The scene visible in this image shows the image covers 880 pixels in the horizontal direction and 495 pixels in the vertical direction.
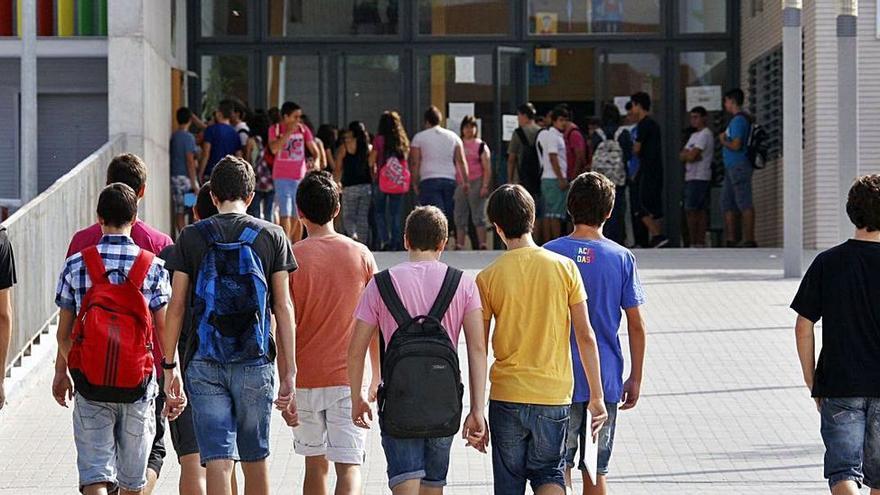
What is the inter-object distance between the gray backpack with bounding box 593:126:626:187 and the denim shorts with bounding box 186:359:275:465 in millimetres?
14480

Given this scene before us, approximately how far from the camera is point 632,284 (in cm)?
754

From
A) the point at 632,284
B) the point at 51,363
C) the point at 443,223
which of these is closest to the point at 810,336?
the point at 632,284

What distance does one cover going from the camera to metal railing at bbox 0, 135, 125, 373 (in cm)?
1284

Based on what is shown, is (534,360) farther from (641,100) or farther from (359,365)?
(641,100)

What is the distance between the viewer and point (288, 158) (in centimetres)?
1933

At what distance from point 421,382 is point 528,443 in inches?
20.7

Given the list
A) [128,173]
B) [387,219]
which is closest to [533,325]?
[128,173]

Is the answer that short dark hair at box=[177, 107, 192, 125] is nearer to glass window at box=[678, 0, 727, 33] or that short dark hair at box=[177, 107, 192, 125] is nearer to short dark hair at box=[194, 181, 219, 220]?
glass window at box=[678, 0, 727, 33]

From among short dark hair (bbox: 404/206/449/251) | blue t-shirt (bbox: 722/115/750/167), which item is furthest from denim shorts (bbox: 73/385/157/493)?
blue t-shirt (bbox: 722/115/750/167)

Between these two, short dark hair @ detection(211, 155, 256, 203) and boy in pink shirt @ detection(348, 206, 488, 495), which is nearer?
boy in pink shirt @ detection(348, 206, 488, 495)

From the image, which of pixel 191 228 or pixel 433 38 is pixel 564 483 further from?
pixel 433 38

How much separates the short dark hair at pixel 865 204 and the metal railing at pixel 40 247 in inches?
256

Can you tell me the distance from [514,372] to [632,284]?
764mm

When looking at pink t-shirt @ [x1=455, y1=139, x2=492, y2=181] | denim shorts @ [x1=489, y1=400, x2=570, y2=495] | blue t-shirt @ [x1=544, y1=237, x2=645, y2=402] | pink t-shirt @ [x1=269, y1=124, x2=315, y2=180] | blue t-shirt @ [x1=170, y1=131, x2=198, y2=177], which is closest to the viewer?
denim shorts @ [x1=489, y1=400, x2=570, y2=495]
